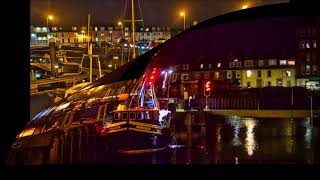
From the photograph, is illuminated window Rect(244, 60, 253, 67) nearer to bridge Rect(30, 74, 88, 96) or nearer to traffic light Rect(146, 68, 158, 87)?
traffic light Rect(146, 68, 158, 87)

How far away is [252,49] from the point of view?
402 cm

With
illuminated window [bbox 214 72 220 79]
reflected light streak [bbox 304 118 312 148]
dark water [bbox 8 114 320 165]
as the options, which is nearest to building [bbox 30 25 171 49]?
illuminated window [bbox 214 72 220 79]

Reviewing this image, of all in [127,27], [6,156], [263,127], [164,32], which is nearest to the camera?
[6,156]

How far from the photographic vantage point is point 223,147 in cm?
426

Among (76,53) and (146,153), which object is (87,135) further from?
(76,53)

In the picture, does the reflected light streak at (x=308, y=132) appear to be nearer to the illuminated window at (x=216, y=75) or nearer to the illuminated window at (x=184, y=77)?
the illuminated window at (x=216, y=75)

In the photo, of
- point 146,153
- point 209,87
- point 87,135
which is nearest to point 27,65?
point 87,135

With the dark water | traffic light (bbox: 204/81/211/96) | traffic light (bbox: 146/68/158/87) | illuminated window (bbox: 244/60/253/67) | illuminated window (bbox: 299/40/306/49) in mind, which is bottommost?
the dark water

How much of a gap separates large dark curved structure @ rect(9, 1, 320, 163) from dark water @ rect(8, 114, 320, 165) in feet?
0.47

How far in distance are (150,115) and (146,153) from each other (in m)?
0.48

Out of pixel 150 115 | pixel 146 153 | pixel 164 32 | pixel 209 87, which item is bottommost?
pixel 146 153

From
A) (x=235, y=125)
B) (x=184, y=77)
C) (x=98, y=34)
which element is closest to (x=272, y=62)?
(x=184, y=77)

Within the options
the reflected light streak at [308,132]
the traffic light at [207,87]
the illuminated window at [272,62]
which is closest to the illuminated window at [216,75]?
the traffic light at [207,87]

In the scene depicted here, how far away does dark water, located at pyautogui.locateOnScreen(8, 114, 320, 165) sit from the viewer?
138 inches
